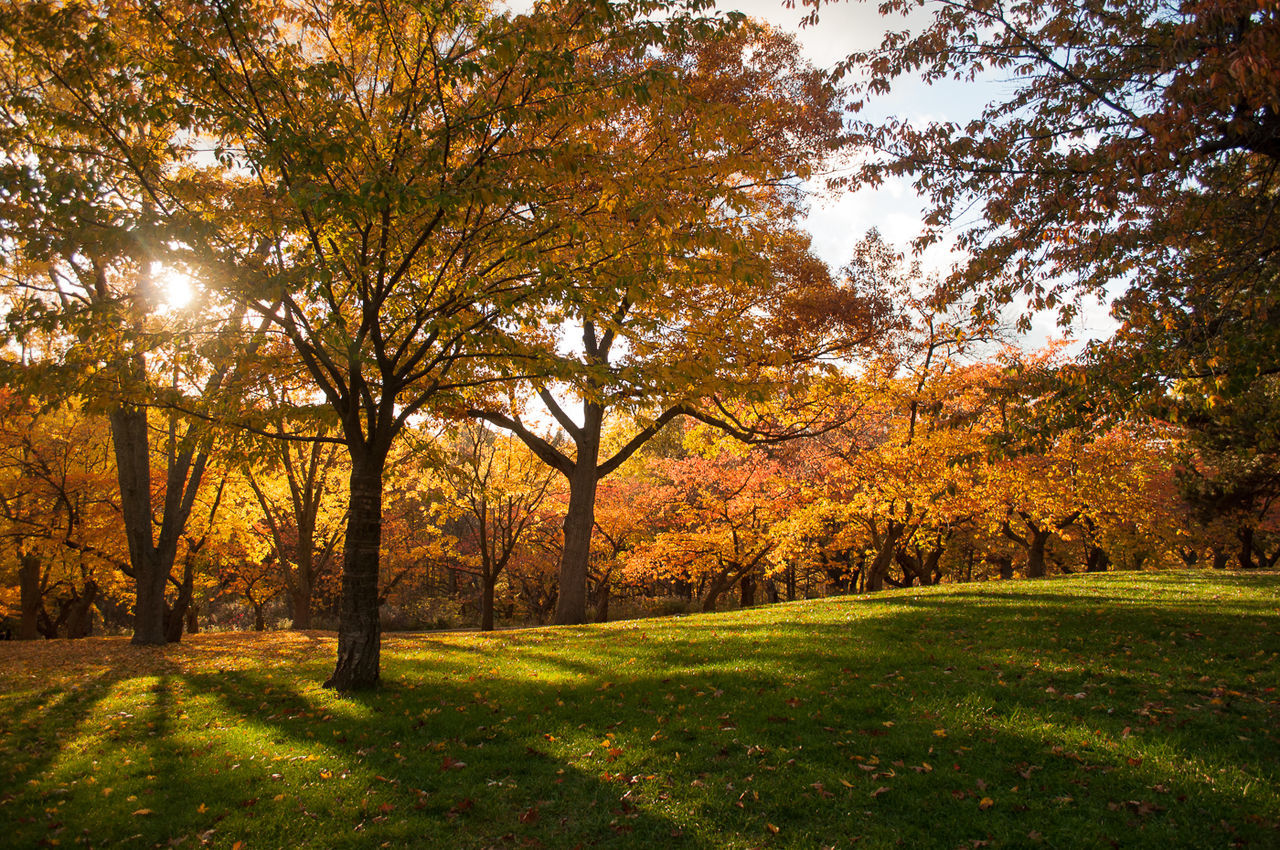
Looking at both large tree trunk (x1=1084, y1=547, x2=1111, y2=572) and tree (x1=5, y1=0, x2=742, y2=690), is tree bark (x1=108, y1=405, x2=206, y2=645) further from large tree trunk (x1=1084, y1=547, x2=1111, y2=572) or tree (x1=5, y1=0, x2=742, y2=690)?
large tree trunk (x1=1084, y1=547, x2=1111, y2=572)

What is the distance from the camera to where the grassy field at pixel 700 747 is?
4.38m

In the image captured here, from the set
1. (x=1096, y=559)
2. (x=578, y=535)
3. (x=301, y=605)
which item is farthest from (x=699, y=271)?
(x=1096, y=559)

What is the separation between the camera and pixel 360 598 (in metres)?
8.02

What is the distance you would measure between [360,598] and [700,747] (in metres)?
4.71

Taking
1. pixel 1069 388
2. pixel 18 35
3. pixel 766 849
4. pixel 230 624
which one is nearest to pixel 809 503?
pixel 1069 388

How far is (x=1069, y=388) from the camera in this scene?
9.16m

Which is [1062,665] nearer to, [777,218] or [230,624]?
[777,218]

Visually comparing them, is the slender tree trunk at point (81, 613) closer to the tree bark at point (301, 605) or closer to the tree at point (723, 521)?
the tree bark at point (301, 605)

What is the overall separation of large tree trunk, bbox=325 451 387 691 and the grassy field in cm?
45

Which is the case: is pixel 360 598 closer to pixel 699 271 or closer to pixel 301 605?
pixel 699 271

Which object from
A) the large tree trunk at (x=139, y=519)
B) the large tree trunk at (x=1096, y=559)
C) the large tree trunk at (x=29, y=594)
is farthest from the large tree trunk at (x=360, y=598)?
the large tree trunk at (x=1096, y=559)

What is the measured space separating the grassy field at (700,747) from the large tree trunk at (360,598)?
1.49 ft

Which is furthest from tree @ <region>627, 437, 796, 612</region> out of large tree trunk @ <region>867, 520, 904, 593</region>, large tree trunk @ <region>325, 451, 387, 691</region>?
large tree trunk @ <region>325, 451, 387, 691</region>

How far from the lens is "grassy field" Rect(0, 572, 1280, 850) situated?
438 centimetres
